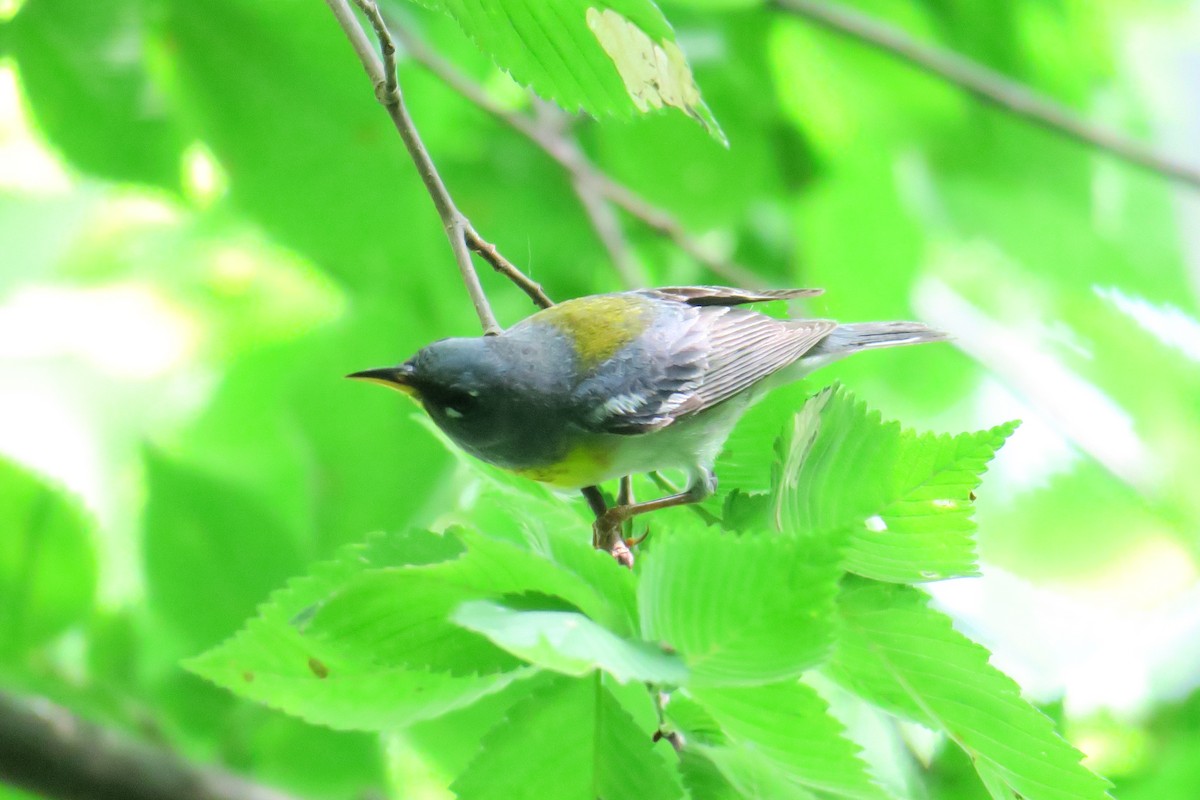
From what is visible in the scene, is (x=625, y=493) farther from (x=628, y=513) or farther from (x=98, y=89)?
(x=98, y=89)

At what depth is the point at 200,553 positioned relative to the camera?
2.01m

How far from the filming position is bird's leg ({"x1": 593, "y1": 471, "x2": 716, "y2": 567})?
4.70ft

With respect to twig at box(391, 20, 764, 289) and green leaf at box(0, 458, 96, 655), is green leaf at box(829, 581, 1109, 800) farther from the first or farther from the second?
twig at box(391, 20, 764, 289)

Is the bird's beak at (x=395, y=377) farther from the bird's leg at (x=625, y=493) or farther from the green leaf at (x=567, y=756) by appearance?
the green leaf at (x=567, y=756)

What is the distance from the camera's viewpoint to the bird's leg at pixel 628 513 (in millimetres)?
1432

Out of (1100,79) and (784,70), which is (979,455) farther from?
(1100,79)

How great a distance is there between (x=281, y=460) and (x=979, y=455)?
1573mm

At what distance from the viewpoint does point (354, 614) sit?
3.29ft

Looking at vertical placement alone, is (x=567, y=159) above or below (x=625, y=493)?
above

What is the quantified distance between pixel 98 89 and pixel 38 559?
99 centimetres

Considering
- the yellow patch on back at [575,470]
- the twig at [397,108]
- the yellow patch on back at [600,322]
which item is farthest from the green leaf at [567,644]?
the yellow patch on back at [600,322]

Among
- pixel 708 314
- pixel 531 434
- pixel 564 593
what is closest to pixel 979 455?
pixel 564 593

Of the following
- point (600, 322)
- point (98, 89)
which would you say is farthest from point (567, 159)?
point (98, 89)

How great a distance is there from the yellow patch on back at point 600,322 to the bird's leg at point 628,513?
51 centimetres
